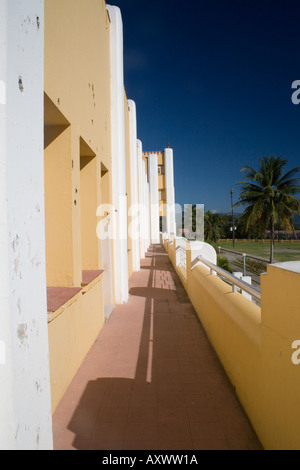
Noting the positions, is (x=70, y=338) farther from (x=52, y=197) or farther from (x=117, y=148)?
(x=117, y=148)

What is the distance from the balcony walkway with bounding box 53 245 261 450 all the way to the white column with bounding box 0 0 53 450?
0.87m

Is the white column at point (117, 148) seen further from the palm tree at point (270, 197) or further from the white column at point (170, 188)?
the white column at point (170, 188)

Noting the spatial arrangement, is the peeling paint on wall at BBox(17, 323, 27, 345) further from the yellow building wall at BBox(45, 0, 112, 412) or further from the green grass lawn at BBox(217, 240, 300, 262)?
the green grass lawn at BBox(217, 240, 300, 262)

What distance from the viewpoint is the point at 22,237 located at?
144cm

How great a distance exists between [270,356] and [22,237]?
172 centimetres

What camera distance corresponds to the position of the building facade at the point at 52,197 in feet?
4.33

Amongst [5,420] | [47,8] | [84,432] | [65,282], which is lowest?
[84,432]

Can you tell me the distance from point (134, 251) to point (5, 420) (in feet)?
34.5

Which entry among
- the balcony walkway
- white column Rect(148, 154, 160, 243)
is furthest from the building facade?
white column Rect(148, 154, 160, 243)

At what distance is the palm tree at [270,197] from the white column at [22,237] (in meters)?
19.8

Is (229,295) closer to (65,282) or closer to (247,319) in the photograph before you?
(247,319)

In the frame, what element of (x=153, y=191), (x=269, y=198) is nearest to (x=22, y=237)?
(x=269, y=198)

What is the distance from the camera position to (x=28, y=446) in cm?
142
